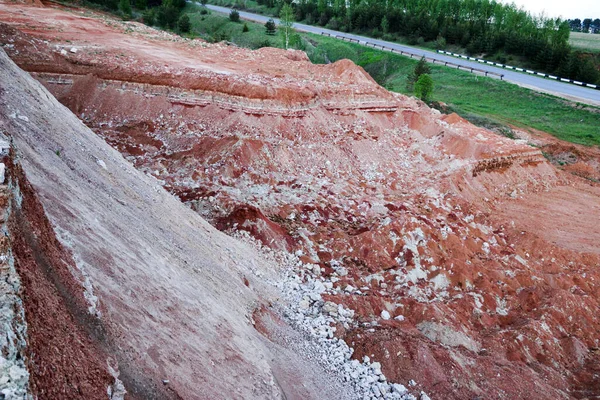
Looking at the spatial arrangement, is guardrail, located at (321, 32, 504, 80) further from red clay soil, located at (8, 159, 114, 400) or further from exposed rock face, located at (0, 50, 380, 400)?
red clay soil, located at (8, 159, 114, 400)

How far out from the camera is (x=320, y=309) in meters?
12.4

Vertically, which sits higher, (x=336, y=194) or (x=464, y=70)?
(x=464, y=70)

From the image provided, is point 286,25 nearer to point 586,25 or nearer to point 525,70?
point 525,70

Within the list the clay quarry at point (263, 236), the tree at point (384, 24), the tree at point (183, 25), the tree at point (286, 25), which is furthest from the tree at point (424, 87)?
the tree at point (384, 24)

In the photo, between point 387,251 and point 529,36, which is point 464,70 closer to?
point 529,36

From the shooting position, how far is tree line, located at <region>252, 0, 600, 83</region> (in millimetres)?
51406

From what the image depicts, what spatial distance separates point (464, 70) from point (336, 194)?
123ft

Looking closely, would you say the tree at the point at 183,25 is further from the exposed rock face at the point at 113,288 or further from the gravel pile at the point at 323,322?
the gravel pile at the point at 323,322

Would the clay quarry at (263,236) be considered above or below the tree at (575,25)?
below

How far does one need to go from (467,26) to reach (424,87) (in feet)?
106

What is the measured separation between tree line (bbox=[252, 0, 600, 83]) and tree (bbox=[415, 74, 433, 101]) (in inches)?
907

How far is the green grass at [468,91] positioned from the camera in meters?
35.9

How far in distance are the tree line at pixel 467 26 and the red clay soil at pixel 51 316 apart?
175 ft

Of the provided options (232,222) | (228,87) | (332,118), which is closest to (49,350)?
(232,222)
